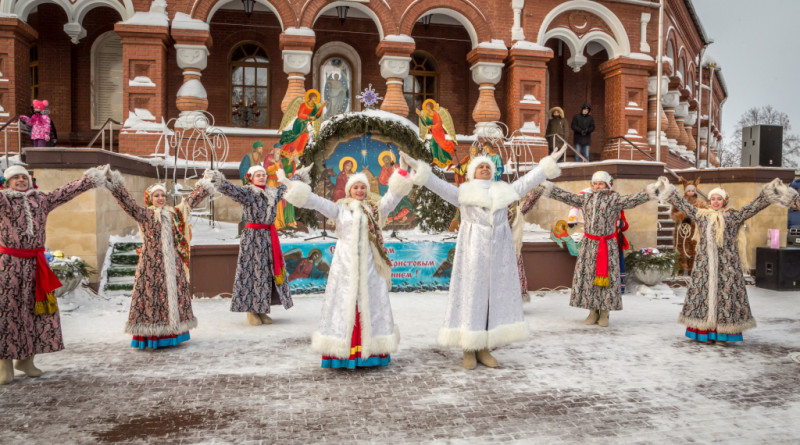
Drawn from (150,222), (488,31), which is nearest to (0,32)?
(150,222)

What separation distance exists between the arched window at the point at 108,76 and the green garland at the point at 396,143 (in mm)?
7754

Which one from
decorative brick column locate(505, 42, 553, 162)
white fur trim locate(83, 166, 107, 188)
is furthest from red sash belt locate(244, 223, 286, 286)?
decorative brick column locate(505, 42, 553, 162)

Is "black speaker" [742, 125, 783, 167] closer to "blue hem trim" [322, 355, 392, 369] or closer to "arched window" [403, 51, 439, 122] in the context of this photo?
"arched window" [403, 51, 439, 122]

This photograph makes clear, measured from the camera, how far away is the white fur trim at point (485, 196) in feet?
16.4

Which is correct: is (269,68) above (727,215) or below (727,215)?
above

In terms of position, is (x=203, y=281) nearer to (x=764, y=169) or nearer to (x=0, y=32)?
(x=0, y=32)

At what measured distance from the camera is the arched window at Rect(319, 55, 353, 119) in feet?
46.3

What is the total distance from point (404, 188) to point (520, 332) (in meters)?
1.54

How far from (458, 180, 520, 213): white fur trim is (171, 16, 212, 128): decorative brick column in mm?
9363

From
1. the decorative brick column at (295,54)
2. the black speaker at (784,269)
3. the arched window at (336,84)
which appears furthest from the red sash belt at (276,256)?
the black speaker at (784,269)

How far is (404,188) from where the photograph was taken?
4.82 meters

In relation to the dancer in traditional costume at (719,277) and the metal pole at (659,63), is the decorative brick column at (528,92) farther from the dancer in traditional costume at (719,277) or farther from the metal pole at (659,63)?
the dancer in traditional costume at (719,277)

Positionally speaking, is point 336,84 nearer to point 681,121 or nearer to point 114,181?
point 114,181

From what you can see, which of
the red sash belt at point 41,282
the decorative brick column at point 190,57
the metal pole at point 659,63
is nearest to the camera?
the red sash belt at point 41,282
